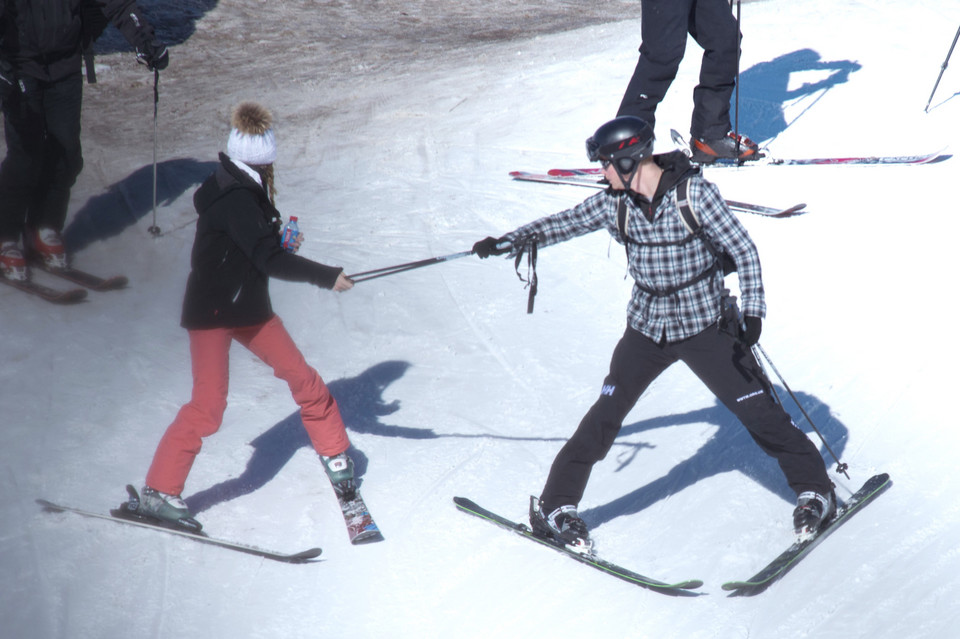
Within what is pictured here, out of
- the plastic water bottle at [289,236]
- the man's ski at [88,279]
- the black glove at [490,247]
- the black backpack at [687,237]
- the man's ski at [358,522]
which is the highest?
the black backpack at [687,237]

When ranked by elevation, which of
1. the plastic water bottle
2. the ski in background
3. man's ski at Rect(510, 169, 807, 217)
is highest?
the plastic water bottle

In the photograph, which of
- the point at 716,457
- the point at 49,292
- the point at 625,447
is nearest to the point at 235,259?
the point at 625,447

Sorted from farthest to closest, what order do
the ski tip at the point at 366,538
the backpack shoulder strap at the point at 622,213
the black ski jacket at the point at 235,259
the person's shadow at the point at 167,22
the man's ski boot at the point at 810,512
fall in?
the person's shadow at the point at 167,22 → the ski tip at the point at 366,538 → the man's ski boot at the point at 810,512 → the black ski jacket at the point at 235,259 → the backpack shoulder strap at the point at 622,213

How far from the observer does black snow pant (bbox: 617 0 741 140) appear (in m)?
7.77

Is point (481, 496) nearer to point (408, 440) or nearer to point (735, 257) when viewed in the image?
point (408, 440)

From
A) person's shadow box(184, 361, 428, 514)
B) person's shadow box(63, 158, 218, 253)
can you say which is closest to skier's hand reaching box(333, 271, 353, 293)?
person's shadow box(184, 361, 428, 514)

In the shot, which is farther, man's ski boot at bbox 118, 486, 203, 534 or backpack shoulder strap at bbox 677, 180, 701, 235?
man's ski boot at bbox 118, 486, 203, 534

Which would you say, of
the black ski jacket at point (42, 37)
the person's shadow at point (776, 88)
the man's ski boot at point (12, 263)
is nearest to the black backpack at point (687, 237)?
the black ski jacket at point (42, 37)

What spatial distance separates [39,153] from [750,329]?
5427mm

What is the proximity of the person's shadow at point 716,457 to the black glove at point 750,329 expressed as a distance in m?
1.26

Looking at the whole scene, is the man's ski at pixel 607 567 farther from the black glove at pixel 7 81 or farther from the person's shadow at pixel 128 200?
the person's shadow at pixel 128 200

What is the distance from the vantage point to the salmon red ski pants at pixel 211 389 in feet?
14.0

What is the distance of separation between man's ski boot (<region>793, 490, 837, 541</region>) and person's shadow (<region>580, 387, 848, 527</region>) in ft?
1.57

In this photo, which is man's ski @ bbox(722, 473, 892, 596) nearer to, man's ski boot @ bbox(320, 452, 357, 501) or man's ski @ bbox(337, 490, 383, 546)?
man's ski @ bbox(337, 490, 383, 546)
